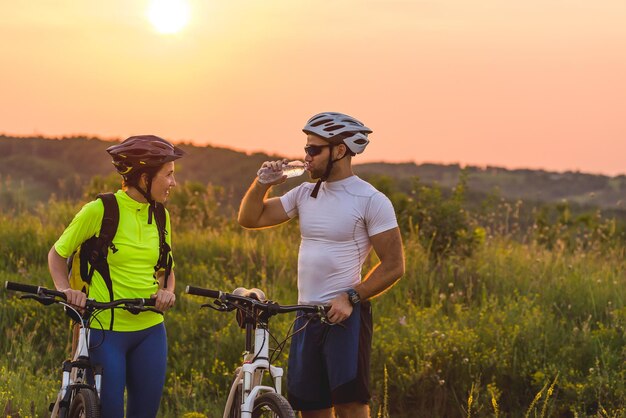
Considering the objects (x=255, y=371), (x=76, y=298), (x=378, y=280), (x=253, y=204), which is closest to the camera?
(x=76, y=298)

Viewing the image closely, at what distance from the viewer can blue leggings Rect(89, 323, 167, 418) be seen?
18.4 ft

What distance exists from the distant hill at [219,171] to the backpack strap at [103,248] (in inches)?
2081

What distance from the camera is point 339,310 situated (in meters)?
5.80

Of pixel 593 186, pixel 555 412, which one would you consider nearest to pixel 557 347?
pixel 555 412

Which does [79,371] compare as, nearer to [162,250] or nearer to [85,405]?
[85,405]

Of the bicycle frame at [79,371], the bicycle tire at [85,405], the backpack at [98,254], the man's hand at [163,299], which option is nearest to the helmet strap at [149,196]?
the backpack at [98,254]

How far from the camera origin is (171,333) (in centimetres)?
1113

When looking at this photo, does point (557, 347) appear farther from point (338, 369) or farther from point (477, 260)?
point (338, 369)

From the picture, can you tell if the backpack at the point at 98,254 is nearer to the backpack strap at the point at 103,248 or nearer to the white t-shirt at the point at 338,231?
the backpack strap at the point at 103,248

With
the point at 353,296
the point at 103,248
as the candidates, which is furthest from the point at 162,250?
the point at 353,296

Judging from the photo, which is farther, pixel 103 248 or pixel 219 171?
pixel 219 171

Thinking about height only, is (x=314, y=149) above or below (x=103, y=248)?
above

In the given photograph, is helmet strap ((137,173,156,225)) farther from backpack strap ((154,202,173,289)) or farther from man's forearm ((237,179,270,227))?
man's forearm ((237,179,270,227))

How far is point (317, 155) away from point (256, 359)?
1.25 m
